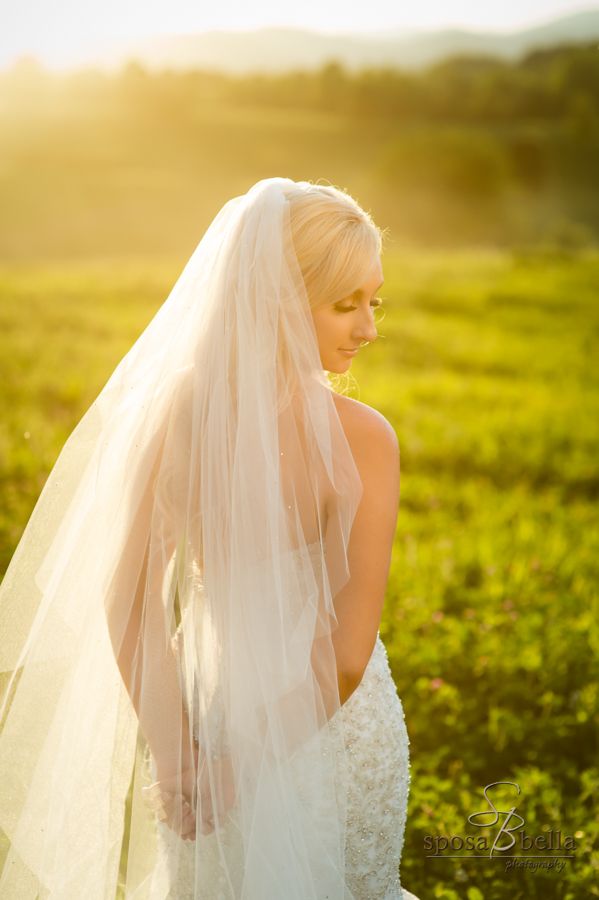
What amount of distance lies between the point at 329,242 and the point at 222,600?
105 cm

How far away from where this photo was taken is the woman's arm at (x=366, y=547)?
6.49 ft

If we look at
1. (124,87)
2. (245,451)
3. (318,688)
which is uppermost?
(124,87)

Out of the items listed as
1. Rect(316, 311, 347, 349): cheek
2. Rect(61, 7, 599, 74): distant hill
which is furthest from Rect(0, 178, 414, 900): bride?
Rect(61, 7, 599, 74): distant hill

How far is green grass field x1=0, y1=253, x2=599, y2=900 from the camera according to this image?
323 centimetres

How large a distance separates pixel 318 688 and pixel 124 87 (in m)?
29.6

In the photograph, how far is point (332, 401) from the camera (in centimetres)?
204

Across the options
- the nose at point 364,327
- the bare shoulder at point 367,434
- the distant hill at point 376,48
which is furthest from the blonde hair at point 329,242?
the distant hill at point 376,48

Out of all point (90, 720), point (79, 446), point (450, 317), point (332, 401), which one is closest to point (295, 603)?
point (332, 401)

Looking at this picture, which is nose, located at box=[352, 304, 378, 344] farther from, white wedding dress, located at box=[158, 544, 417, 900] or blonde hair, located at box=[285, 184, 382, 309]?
white wedding dress, located at box=[158, 544, 417, 900]

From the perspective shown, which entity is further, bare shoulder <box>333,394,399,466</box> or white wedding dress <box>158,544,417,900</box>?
white wedding dress <box>158,544,417,900</box>

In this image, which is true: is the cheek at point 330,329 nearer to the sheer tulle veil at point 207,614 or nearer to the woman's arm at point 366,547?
the sheer tulle veil at point 207,614

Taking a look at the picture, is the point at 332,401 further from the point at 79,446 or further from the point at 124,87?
the point at 124,87

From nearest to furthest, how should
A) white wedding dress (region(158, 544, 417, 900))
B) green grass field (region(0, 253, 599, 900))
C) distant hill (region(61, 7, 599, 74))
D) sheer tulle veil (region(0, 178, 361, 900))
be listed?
sheer tulle veil (region(0, 178, 361, 900)) < white wedding dress (region(158, 544, 417, 900)) < green grass field (region(0, 253, 599, 900)) < distant hill (region(61, 7, 599, 74))

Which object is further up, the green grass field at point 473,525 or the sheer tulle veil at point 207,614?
the sheer tulle veil at point 207,614
